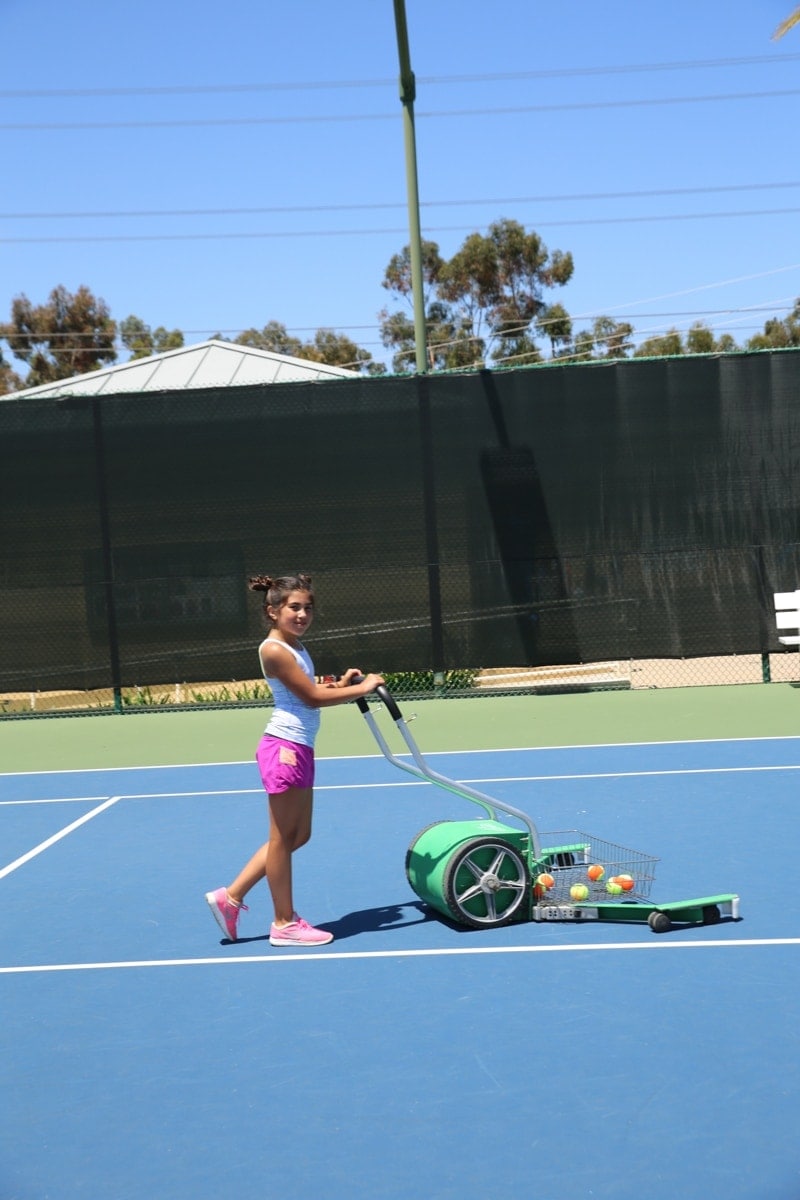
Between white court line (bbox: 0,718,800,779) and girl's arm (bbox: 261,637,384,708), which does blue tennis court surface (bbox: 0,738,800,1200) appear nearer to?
girl's arm (bbox: 261,637,384,708)

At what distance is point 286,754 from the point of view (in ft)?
16.5

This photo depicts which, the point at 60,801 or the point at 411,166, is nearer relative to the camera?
the point at 60,801

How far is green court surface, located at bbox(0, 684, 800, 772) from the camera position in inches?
380

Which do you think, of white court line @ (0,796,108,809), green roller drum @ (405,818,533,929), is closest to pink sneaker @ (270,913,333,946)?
green roller drum @ (405,818,533,929)

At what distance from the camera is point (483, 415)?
39.1 ft

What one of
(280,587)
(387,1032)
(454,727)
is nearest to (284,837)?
(280,587)

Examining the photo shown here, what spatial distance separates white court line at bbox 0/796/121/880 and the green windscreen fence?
389cm

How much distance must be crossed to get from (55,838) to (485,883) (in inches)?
117

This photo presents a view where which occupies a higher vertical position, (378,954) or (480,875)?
(480,875)

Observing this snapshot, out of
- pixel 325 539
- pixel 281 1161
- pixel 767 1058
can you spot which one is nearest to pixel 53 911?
pixel 281 1161

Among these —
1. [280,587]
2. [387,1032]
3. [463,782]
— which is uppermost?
[280,587]

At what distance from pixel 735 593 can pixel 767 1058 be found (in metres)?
8.29

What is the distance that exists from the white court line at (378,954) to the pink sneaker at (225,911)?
0.19 metres

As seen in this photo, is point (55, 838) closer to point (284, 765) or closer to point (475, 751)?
point (284, 765)
